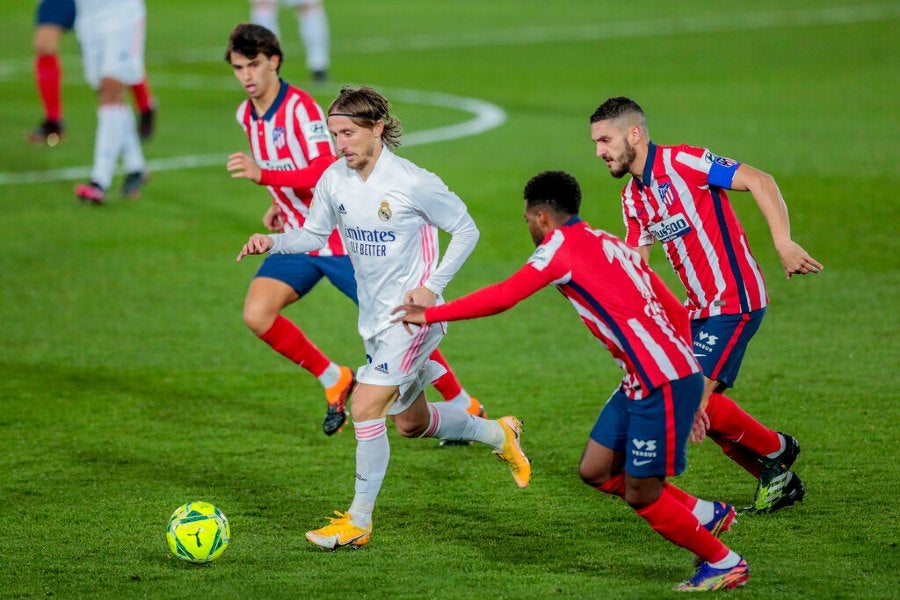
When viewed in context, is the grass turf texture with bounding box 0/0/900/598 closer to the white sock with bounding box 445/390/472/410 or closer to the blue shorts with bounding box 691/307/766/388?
the white sock with bounding box 445/390/472/410

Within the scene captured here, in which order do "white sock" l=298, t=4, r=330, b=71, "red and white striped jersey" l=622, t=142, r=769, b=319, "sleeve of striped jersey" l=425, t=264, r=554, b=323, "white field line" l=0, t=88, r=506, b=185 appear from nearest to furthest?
"sleeve of striped jersey" l=425, t=264, r=554, b=323 → "red and white striped jersey" l=622, t=142, r=769, b=319 → "white field line" l=0, t=88, r=506, b=185 → "white sock" l=298, t=4, r=330, b=71

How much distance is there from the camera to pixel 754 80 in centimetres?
2098

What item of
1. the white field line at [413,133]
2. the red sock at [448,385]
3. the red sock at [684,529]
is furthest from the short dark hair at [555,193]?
the white field line at [413,133]

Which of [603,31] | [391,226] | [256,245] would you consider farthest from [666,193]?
[603,31]

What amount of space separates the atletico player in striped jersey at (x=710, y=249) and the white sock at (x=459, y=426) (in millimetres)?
1119

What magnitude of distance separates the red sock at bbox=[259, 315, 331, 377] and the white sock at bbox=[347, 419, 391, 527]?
1.93 meters

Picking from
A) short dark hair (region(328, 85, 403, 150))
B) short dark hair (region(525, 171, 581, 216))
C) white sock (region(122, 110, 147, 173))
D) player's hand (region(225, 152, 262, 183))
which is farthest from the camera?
white sock (region(122, 110, 147, 173))

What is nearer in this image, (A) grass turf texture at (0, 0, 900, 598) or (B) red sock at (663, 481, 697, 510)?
(B) red sock at (663, 481, 697, 510)

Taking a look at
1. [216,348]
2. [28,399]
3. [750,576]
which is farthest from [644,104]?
[750,576]

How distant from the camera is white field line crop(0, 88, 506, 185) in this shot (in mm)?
15219

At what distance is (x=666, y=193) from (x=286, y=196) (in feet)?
8.69

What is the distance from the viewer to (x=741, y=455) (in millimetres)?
6770

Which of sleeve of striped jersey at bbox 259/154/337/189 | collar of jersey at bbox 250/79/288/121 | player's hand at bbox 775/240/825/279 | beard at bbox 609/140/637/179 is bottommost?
player's hand at bbox 775/240/825/279

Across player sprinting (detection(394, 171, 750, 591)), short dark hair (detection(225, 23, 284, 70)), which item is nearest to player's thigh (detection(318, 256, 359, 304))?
short dark hair (detection(225, 23, 284, 70))
